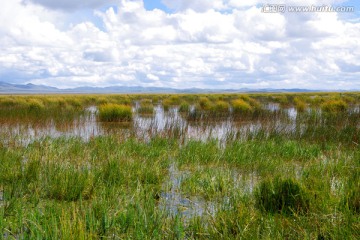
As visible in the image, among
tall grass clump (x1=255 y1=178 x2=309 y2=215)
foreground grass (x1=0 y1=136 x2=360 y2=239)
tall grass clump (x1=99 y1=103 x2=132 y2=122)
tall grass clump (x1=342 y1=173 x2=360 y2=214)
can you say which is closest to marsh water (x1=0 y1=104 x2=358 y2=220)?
foreground grass (x1=0 y1=136 x2=360 y2=239)

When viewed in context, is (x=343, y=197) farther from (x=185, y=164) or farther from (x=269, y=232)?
(x=185, y=164)

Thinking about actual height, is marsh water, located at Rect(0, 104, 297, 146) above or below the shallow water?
above

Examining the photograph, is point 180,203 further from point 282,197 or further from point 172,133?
point 172,133

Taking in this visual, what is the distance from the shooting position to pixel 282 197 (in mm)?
5098

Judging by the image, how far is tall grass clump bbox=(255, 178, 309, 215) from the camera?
16.6 feet

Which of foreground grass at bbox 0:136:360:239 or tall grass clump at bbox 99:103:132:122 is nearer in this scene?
foreground grass at bbox 0:136:360:239

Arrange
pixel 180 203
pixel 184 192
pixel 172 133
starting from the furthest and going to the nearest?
pixel 172 133 < pixel 184 192 < pixel 180 203

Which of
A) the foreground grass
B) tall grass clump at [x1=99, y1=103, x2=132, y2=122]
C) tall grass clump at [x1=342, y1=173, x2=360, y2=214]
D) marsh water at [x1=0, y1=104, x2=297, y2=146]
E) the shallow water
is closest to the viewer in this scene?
the foreground grass

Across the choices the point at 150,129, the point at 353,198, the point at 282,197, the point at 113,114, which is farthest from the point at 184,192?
the point at 113,114

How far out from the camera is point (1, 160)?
7230mm

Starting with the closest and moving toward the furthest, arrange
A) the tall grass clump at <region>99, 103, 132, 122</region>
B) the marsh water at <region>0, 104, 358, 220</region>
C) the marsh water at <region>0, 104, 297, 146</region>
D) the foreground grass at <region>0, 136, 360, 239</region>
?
1. the foreground grass at <region>0, 136, 360, 239</region>
2. the marsh water at <region>0, 104, 358, 220</region>
3. the marsh water at <region>0, 104, 297, 146</region>
4. the tall grass clump at <region>99, 103, 132, 122</region>

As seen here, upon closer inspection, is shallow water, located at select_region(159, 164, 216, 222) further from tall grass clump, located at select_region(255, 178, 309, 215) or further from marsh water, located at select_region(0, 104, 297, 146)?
marsh water, located at select_region(0, 104, 297, 146)

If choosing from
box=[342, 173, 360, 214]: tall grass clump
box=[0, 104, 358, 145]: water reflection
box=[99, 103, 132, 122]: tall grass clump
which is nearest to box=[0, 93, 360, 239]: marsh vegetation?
box=[342, 173, 360, 214]: tall grass clump

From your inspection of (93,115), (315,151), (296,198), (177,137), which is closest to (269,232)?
(296,198)
